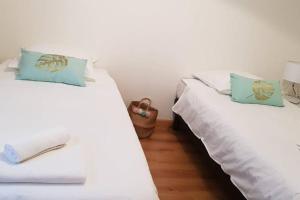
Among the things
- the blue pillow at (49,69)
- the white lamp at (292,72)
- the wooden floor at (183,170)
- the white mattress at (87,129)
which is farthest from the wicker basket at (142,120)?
the white lamp at (292,72)

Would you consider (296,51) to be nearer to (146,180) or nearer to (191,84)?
(191,84)

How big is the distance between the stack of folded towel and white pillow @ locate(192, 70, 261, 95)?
1.67 m

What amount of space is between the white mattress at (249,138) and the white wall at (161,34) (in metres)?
0.37

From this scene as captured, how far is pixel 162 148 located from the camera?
8.79 ft

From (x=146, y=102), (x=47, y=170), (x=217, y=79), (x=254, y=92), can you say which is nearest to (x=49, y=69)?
(x=146, y=102)

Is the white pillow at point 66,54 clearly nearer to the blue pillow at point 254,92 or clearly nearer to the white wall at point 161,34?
the white wall at point 161,34

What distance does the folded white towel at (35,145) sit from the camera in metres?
1.13

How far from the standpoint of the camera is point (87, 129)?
1.53m

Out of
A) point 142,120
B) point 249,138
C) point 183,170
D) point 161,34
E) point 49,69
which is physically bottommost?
point 183,170

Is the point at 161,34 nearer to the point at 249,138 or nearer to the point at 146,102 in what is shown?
the point at 146,102

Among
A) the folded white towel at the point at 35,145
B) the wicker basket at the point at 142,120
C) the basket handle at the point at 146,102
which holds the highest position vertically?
the folded white towel at the point at 35,145

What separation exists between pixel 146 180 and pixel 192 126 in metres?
1.36

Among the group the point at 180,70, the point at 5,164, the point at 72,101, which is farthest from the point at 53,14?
the point at 5,164

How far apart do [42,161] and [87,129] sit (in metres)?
0.38
